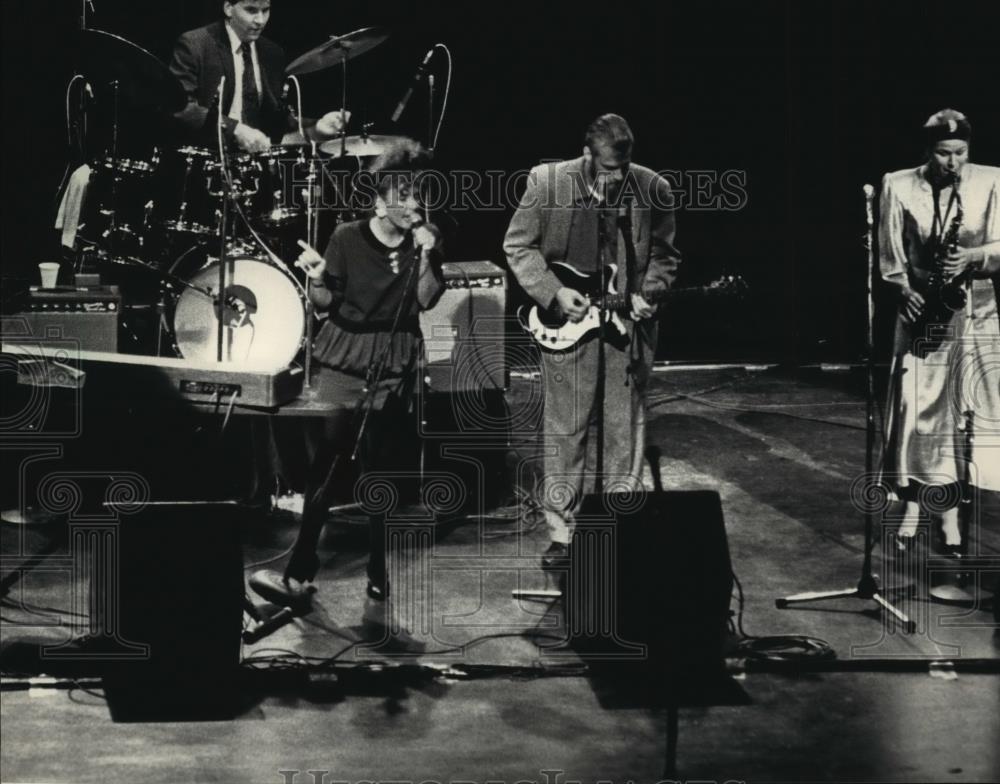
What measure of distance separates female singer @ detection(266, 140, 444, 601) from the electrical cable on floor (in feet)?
5.60

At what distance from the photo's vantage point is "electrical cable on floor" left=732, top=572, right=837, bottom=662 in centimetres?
570

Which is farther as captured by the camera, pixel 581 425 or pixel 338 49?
pixel 338 49

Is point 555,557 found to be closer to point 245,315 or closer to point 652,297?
point 652,297

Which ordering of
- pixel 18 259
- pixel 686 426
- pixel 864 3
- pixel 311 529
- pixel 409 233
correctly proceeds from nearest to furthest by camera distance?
pixel 311 529, pixel 409 233, pixel 686 426, pixel 18 259, pixel 864 3

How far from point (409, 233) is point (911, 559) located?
3.03m

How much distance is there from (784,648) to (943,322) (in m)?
2.09

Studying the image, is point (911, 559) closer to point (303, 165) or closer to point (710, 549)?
point (710, 549)

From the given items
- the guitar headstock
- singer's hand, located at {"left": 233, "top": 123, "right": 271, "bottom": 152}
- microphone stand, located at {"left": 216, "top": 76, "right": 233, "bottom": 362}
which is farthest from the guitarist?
singer's hand, located at {"left": 233, "top": 123, "right": 271, "bottom": 152}

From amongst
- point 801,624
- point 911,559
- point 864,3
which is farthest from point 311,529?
point 864,3

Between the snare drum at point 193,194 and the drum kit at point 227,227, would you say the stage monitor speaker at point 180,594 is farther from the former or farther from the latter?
the snare drum at point 193,194

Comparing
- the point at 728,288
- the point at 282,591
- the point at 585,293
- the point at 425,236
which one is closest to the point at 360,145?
the point at 585,293

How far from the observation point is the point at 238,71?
354 inches

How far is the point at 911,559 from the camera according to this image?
711 cm

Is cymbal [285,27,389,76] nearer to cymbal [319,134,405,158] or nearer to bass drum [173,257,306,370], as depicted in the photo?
cymbal [319,134,405,158]
